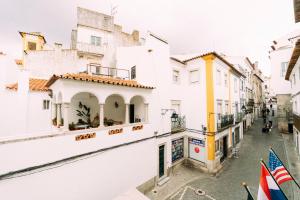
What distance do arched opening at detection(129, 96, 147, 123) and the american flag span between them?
320 inches

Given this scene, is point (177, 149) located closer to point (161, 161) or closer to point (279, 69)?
point (161, 161)

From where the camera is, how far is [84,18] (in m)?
23.0

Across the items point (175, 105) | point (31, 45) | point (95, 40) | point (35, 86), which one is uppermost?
point (95, 40)

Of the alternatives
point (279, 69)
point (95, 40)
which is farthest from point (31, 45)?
point (279, 69)

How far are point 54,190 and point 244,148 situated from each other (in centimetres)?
2162

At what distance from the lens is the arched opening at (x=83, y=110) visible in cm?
1218

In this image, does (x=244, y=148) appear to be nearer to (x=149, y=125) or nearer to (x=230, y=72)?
Answer: (x=230, y=72)

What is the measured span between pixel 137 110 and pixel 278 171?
383 inches

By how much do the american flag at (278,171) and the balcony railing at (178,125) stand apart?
27.6 ft

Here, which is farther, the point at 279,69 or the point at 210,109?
the point at 279,69

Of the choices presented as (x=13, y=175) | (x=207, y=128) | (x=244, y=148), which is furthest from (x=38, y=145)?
(x=244, y=148)

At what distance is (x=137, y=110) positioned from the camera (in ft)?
46.3

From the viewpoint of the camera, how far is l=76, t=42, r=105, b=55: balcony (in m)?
21.9

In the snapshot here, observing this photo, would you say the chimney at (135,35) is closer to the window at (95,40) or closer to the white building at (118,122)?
the window at (95,40)
